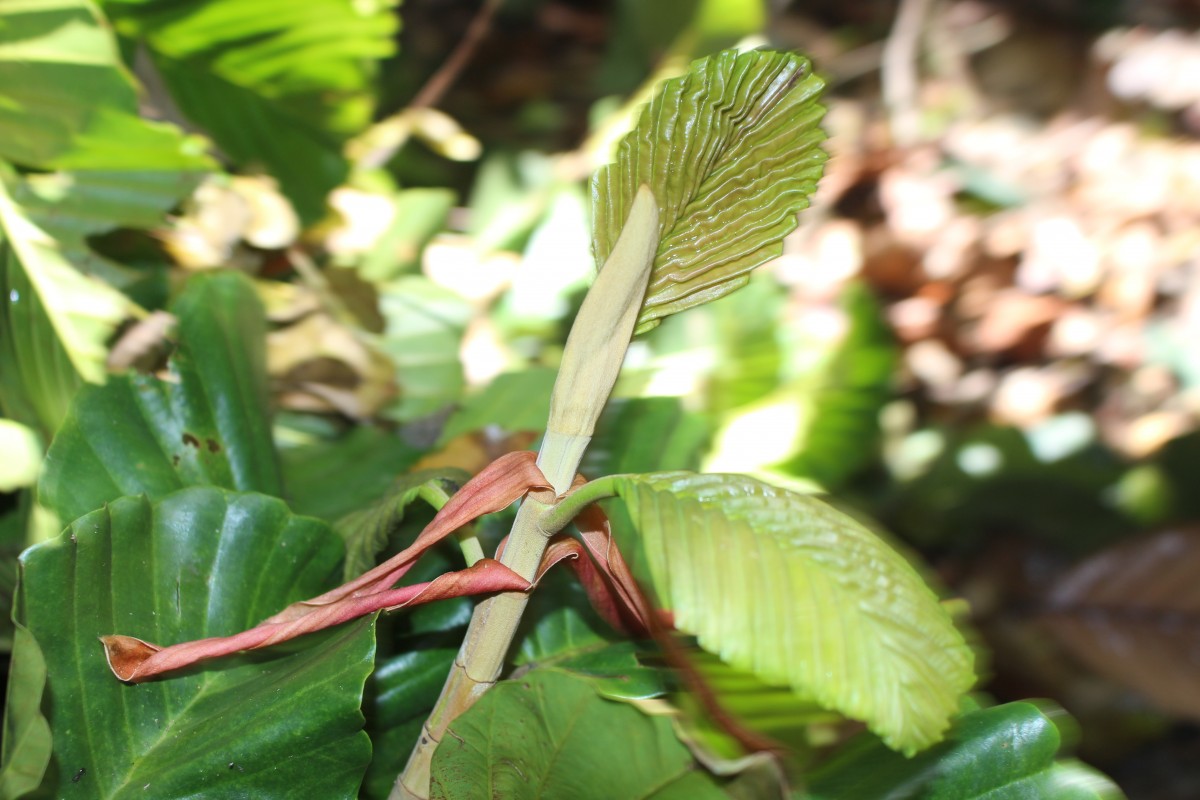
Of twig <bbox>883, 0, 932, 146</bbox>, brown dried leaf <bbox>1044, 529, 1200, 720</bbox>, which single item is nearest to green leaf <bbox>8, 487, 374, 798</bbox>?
brown dried leaf <bbox>1044, 529, 1200, 720</bbox>

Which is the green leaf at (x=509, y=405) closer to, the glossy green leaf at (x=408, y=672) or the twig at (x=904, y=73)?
the glossy green leaf at (x=408, y=672)

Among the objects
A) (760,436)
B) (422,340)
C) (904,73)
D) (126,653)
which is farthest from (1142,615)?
(126,653)

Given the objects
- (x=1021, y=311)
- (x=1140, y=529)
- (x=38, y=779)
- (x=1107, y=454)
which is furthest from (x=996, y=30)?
(x=38, y=779)

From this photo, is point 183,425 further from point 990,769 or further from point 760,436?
point 760,436

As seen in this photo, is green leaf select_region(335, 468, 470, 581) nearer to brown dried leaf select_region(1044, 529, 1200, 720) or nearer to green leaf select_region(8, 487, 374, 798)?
green leaf select_region(8, 487, 374, 798)

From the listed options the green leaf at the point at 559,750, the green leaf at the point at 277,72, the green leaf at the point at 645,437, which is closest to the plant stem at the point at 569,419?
the green leaf at the point at 559,750
